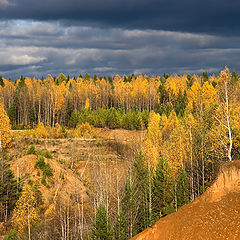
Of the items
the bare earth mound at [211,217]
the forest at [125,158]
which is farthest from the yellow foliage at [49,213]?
the bare earth mound at [211,217]

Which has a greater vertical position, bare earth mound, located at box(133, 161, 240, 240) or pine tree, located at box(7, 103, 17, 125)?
pine tree, located at box(7, 103, 17, 125)

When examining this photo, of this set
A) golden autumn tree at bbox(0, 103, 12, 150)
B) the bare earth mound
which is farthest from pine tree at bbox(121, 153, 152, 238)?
golden autumn tree at bbox(0, 103, 12, 150)

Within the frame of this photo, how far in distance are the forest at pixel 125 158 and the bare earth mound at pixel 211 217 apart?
141 inches

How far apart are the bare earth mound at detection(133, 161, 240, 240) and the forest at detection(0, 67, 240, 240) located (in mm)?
3574

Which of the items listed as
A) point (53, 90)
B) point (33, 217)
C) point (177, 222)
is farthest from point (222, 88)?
point (53, 90)

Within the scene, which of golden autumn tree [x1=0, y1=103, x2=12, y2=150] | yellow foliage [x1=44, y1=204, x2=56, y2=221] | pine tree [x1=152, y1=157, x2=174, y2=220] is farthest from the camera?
golden autumn tree [x1=0, y1=103, x2=12, y2=150]

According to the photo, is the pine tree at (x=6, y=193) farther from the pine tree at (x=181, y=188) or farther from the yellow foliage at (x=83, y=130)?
the yellow foliage at (x=83, y=130)

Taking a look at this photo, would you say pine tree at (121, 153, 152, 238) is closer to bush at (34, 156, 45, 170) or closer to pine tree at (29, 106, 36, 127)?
bush at (34, 156, 45, 170)

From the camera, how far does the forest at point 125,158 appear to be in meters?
Result: 32.9

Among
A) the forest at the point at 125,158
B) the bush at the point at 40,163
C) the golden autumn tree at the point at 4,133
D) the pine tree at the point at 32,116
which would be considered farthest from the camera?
the pine tree at the point at 32,116

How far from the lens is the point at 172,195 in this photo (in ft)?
127

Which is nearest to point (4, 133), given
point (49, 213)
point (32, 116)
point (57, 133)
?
point (57, 133)

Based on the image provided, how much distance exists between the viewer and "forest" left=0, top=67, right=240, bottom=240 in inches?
1296

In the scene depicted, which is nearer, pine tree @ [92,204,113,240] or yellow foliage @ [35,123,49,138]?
pine tree @ [92,204,113,240]
